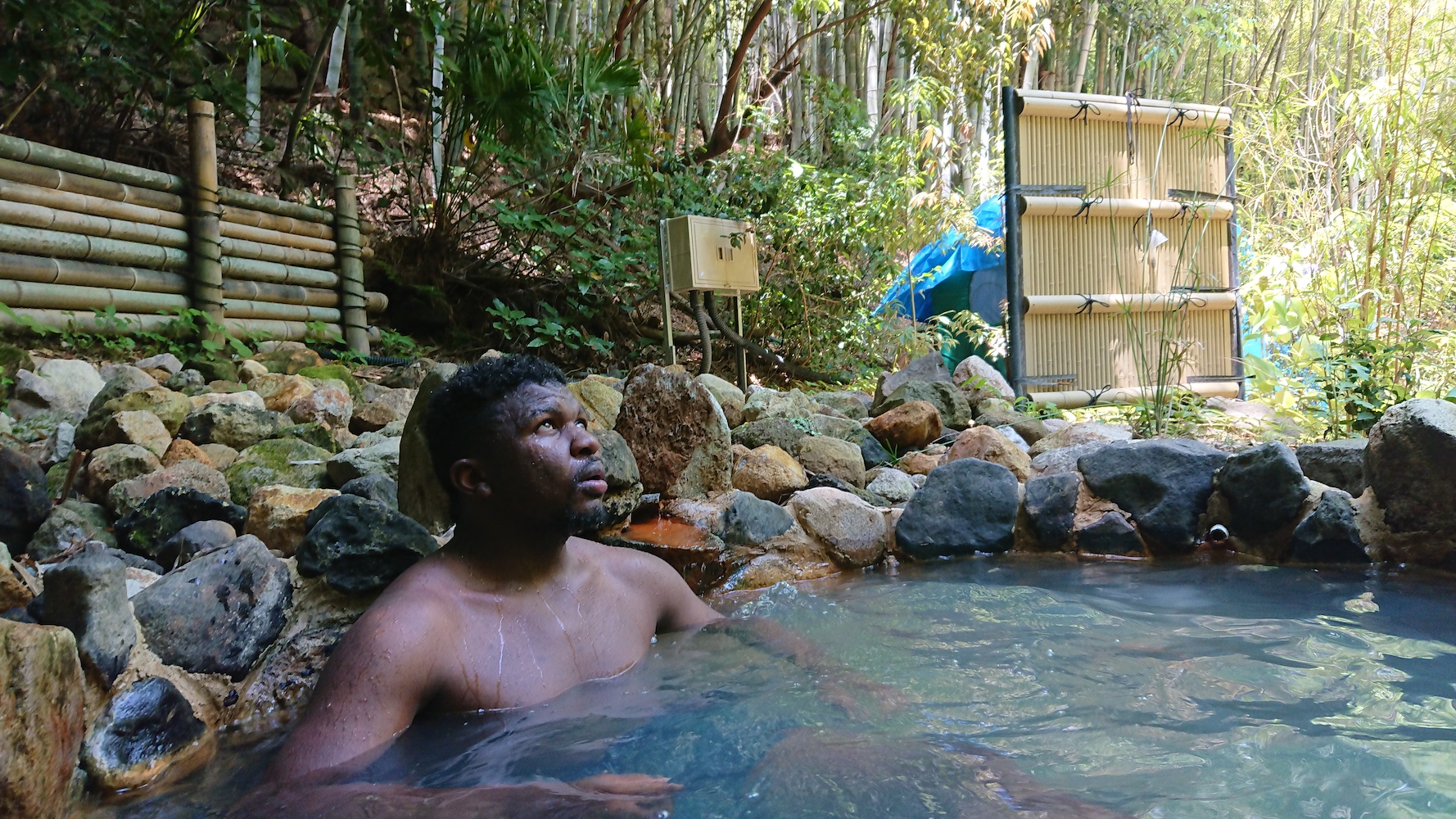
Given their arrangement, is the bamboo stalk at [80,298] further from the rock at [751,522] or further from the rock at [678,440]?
the rock at [751,522]

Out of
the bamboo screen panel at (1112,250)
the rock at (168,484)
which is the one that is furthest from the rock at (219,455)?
the bamboo screen panel at (1112,250)

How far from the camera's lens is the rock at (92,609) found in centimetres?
179

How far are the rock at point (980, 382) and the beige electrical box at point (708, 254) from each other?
1716 mm

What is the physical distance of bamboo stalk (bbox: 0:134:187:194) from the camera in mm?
4840

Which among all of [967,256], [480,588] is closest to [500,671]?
[480,588]

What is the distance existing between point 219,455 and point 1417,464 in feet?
13.3

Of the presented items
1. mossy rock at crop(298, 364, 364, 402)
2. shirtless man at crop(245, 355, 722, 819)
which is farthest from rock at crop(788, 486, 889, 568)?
mossy rock at crop(298, 364, 364, 402)

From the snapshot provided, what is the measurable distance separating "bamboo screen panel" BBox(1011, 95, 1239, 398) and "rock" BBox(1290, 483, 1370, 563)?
108 inches

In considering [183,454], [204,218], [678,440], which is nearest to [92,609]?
[183,454]

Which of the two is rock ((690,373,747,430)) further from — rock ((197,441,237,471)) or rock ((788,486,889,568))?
rock ((197,441,237,471))

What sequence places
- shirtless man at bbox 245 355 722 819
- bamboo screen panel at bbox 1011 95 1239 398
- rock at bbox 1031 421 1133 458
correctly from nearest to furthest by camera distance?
shirtless man at bbox 245 355 722 819 < rock at bbox 1031 421 1133 458 < bamboo screen panel at bbox 1011 95 1239 398

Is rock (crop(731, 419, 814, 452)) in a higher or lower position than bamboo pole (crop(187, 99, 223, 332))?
lower

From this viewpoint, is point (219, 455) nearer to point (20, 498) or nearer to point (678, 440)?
point (20, 498)

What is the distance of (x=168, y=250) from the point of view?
5.61 meters
